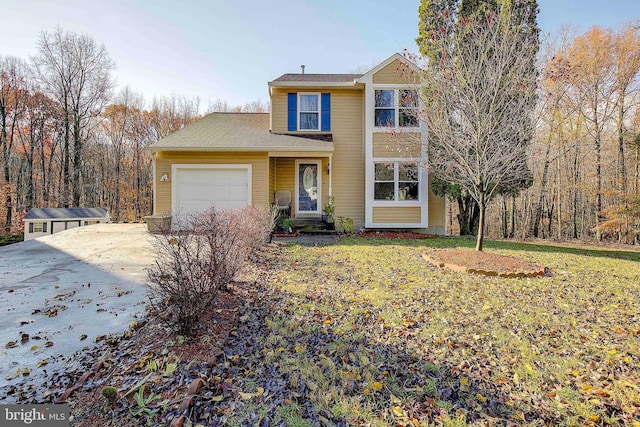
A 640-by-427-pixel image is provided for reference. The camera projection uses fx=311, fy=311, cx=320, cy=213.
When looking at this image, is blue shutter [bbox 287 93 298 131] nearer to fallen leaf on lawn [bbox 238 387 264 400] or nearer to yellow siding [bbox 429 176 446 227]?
yellow siding [bbox 429 176 446 227]

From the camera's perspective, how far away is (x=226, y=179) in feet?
37.5

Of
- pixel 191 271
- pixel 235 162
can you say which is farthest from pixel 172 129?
pixel 191 271

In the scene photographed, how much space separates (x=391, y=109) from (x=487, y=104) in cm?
492

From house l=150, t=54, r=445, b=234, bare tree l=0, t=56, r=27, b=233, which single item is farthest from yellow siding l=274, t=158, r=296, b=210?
bare tree l=0, t=56, r=27, b=233

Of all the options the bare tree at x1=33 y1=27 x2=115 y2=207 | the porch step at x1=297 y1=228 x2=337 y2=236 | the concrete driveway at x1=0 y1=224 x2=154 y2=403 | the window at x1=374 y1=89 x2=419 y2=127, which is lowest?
the concrete driveway at x1=0 y1=224 x2=154 y2=403

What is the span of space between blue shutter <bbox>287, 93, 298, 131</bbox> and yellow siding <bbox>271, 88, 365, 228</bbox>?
0.84 ft

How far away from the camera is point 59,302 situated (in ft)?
13.6

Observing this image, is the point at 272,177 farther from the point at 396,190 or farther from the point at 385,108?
the point at 385,108

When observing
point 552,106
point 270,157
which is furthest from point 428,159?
point 552,106

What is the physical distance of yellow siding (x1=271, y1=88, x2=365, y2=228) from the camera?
12.2m

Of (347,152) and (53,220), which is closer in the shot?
(347,152)

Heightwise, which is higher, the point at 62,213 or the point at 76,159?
the point at 76,159

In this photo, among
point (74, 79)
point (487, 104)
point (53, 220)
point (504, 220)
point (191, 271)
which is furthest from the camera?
point (74, 79)

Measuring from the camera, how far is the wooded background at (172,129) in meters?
14.0
